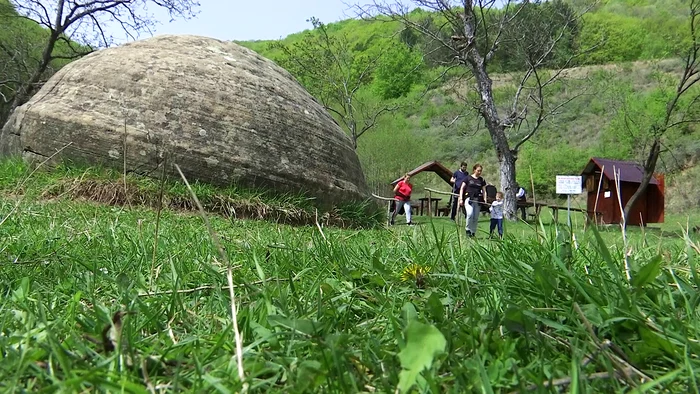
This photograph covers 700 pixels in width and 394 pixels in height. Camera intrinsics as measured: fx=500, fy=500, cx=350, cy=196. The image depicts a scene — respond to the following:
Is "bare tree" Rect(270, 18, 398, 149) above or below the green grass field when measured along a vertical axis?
above

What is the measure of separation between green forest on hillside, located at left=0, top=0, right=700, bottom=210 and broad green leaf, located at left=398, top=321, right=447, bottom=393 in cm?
2040

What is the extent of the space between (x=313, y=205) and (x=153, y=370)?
6.92m

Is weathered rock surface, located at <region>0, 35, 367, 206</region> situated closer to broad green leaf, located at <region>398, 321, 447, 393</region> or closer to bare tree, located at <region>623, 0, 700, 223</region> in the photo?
broad green leaf, located at <region>398, 321, 447, 393</region>

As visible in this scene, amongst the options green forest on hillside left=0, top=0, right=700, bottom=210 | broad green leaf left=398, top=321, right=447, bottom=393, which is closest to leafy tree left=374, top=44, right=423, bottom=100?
green forest on hillside left=0, top=0, right=700, bottom=210

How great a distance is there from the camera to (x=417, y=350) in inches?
32.7

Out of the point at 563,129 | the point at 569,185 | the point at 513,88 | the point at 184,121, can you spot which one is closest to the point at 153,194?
the point at 184,121

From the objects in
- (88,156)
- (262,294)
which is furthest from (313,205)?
(262,294)

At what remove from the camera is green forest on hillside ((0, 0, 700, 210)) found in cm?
2330

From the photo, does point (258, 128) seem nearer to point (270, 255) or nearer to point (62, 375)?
point (270, 255)

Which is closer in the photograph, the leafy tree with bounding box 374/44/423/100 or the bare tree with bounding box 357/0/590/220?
the bare tree with bounding box 357/0/590/220

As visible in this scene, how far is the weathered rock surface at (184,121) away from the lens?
6754mm

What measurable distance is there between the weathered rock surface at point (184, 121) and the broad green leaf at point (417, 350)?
5909mm

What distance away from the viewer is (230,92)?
24.5ft

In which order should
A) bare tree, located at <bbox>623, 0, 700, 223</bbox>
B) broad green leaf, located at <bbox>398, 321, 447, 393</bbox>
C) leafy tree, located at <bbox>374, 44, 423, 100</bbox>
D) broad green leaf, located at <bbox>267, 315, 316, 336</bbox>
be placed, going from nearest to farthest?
broad green leaf, located at <bbox>398, 321, 447, 393</bbox> < broad green leaf, located at <bbox>267, 315, 316, 336</bbox> < bare tree, located at <bbox>623, 0, 700, 223</bbox> < leafy tree, located at <bbox>374, 44, 423, 100</bbox>
